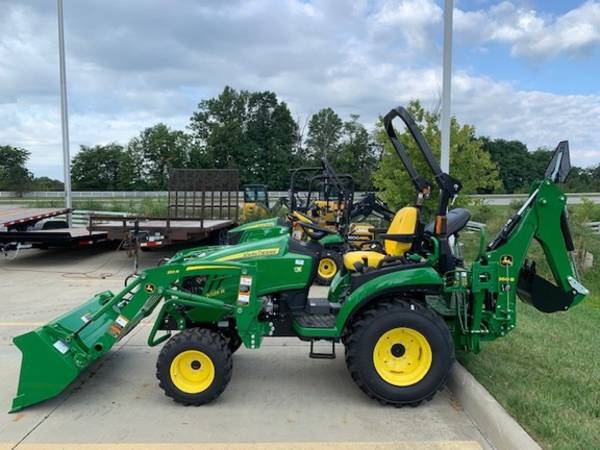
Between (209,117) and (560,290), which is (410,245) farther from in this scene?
(209,117)

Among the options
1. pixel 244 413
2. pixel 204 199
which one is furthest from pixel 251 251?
pixel 204 199

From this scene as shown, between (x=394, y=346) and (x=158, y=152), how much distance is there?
190 ft

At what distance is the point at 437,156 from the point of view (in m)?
11.5

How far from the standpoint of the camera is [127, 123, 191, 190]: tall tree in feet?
189

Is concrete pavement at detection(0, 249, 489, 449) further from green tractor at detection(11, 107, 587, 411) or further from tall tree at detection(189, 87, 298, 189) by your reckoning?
tall tree at detection(189, 87, 298, 189)

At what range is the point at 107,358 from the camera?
487 centimetres

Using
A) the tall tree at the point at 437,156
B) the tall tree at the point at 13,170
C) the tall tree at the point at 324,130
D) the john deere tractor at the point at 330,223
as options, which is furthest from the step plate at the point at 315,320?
the tall tree at the point at 324,130

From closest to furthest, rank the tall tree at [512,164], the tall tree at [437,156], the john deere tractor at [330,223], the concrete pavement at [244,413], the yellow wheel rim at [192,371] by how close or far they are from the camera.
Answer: the concrete pavement at [244,413], the yellow wheel rim at [192,371], the john deere tractor at [330,223], the tall tree at [437,156], the tall tree at [512,164]

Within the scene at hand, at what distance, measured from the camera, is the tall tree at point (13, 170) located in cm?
4672

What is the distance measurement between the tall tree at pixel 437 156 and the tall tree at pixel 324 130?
143 feet

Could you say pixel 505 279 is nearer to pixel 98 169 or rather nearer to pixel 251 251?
pixel 251 251

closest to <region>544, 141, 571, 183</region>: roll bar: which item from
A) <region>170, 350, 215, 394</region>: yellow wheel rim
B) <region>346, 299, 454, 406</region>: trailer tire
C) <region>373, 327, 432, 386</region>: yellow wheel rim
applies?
<region>346, 299, 454, 406</region>: trailer tire

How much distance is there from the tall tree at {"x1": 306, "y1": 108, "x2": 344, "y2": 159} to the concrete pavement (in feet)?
170

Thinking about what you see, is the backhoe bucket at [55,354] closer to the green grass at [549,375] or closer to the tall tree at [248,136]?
the green grass at [549,375]
